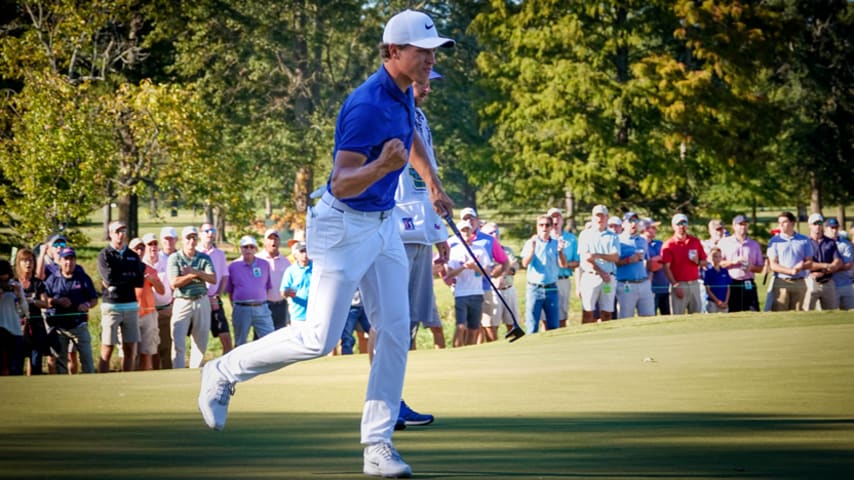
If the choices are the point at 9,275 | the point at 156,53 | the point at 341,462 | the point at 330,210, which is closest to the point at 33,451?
the point at 341,462

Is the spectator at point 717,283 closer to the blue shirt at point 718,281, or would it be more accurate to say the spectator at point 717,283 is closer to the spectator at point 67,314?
the blue shirt at point 718,281

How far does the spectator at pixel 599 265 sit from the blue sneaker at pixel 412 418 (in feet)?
40.5

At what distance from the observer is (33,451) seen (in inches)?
221

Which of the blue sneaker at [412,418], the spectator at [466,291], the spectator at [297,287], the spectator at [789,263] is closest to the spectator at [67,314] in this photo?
the spectator at [297,287]

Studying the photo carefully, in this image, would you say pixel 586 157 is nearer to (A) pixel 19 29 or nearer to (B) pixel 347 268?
(A) pixel 19 29

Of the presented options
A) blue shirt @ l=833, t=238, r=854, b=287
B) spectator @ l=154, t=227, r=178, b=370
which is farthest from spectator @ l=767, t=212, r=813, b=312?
spectator @ l=154, t=227, r=178, b=370

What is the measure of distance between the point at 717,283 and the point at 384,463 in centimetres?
1598

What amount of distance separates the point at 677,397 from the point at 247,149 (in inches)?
1390

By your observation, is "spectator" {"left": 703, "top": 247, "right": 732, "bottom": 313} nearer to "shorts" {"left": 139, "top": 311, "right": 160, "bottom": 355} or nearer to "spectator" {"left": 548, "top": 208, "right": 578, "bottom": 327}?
"spectator" {"left": 548, "top": 208, "right": 578, "bottom": 327}

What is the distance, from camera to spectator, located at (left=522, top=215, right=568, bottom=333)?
17766 mm

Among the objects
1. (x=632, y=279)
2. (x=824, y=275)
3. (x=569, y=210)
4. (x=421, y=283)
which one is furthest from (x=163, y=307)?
(x=569, y=210)

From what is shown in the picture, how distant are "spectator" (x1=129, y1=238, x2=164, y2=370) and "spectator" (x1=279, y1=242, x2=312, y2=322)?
185cm

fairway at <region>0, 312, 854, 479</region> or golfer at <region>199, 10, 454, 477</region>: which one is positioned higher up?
golfer at <region>199, 10, 454, 477</region>

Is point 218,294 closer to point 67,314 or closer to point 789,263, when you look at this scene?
point 67,314
